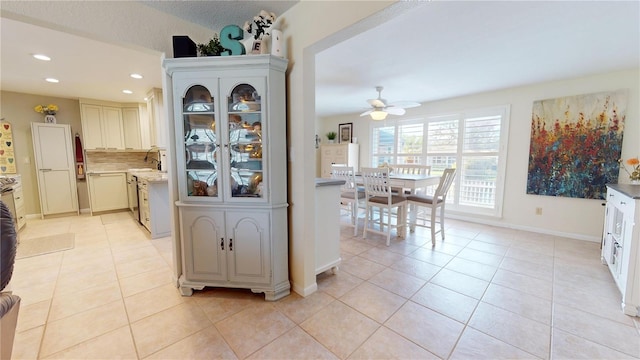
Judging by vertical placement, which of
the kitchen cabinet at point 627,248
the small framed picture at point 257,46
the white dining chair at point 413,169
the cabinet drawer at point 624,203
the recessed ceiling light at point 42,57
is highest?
the recessed ceiling light at point 42,57

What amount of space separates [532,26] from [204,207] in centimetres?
307

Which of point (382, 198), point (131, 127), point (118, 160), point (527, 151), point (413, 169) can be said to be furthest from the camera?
point (118, 160)

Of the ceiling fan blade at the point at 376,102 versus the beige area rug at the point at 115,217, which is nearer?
the ceiling fan blade at the point at 376,102

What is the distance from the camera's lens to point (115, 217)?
463 centimetres

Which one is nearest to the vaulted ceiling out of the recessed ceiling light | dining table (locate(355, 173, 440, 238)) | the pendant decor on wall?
the recessed ceiling light

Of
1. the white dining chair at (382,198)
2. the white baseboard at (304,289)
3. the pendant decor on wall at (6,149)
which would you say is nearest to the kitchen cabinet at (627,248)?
the white dining chair at (382,198)

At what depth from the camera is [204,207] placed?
2.00 meters

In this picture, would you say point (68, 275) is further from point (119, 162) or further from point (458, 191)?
point (458, 191)

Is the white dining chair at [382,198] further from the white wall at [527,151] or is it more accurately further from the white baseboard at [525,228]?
the white wall at [527,151]

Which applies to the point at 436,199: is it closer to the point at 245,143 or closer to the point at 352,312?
the point at 352,312

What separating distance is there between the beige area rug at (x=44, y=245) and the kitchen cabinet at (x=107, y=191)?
139 centimetres

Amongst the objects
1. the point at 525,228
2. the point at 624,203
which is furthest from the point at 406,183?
the point at 525,228

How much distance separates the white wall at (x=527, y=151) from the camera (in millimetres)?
3062

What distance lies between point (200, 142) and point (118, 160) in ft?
14.6
